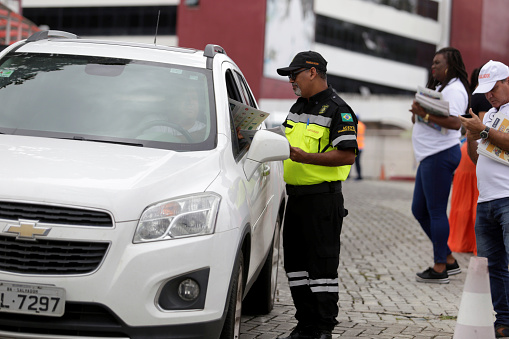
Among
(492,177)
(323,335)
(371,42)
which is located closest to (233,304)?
(323,335)

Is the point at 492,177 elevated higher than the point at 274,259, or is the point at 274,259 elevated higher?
the point at 492,177

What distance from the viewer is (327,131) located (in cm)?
540

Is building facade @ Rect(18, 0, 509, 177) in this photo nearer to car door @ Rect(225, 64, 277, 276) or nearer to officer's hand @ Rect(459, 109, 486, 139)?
car door @ Rect(225, 64, 277, 276)

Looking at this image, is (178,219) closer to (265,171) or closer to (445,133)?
(265,171)

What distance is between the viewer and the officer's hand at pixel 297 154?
5223 mm

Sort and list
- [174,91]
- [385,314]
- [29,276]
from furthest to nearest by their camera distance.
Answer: [385,314] < [174,91] < [29,276]

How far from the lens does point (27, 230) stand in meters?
3.88

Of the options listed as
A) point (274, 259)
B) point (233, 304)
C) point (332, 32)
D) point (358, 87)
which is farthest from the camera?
point (358, 87)

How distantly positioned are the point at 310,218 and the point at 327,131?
22.3 inches

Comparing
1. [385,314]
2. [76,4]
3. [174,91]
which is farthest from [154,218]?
[76,4]

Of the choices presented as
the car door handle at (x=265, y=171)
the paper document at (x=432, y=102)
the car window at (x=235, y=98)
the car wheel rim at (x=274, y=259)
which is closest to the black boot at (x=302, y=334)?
the car wheel rim at (x=274, y=259)

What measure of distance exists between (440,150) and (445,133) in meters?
0.17

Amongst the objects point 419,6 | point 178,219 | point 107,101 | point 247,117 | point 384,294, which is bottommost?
point 384,294

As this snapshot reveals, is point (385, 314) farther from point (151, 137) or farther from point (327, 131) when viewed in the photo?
point (151, 137)
